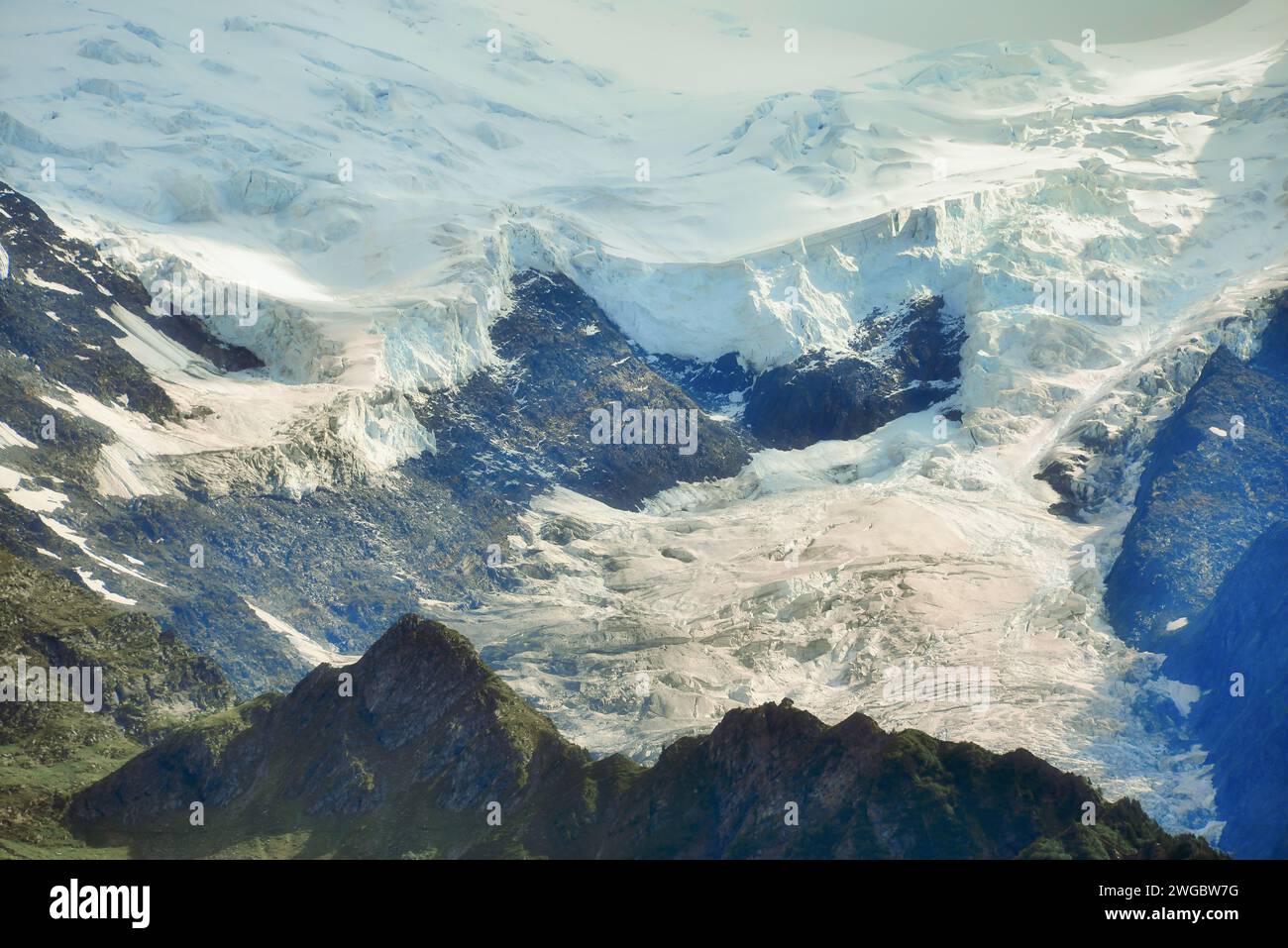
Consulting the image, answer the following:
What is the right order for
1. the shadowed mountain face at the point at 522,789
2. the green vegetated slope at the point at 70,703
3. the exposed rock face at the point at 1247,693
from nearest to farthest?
the shadowed mountain face at the point at 522,789 → the green vegetated slope at the point at 70,703 → the exposed rock face at the point at 1247,693

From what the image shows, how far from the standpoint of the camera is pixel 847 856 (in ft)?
395

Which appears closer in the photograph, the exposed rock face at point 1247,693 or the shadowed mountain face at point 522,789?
the shadowed mountain face at point 522,789

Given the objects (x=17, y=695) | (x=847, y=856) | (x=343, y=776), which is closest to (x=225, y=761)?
(x=343, y=776)

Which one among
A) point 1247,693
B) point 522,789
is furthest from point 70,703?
point 1247,693

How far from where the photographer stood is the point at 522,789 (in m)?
141

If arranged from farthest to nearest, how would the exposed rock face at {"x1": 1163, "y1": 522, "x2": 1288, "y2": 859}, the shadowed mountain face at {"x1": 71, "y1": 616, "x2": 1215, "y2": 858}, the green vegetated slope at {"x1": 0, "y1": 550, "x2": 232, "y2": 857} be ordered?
the exposed rock face at {"x1": 1163, "y1": 522, "x2": 1288, "y2": 859}, the green vegetated slope at {"x1": 0, "y1": 550, "x2": 232, "y2": 857}, the shadowed mountain face at {"x1": 71, "y1": 616, "x2": 1215, "y2": 858}

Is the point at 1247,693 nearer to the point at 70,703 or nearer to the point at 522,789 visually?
the point at 522,789

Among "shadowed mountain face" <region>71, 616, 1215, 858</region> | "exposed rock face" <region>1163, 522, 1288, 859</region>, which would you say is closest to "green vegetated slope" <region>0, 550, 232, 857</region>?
"shadowed mountain face" <region>71, 616, 1215, 858</region>

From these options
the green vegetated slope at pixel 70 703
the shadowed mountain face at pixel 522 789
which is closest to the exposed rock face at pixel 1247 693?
the shadowed mountain face at pixel 522 789

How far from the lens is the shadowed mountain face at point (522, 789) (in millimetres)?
123438

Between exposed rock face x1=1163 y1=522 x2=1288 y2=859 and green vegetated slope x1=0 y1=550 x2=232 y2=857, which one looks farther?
exposed rock face x1=1163 y1=522 x2=1288 y2=859

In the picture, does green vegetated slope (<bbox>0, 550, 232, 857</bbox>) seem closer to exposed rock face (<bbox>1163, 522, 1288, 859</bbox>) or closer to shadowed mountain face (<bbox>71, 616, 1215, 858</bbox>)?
shadowed mountain face (<bbox>71, 616, 1215, 858</bbox>)

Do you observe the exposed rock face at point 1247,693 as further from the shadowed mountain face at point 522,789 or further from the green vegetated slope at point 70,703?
the green vegetated slope at point 70,703

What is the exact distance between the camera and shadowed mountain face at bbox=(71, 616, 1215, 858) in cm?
12344
